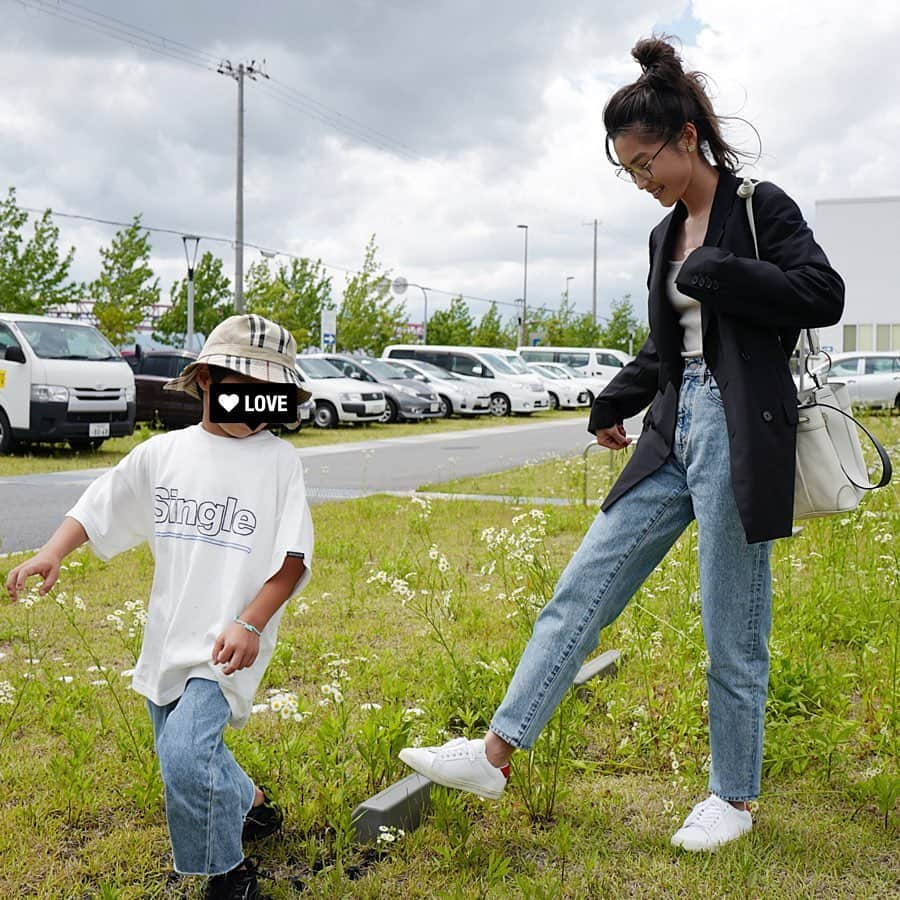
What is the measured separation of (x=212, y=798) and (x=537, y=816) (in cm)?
110

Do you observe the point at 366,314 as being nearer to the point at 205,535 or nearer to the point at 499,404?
the point at 499,404

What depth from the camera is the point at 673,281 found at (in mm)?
2939

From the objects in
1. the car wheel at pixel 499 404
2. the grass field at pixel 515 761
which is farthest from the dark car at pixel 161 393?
the grass field at pixel 515 761

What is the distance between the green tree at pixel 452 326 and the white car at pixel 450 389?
3142cm

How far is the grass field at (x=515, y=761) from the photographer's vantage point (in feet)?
9.21

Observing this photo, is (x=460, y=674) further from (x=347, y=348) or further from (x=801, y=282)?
(x=347, y=348)

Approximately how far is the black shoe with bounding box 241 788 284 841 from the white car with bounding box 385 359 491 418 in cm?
2610

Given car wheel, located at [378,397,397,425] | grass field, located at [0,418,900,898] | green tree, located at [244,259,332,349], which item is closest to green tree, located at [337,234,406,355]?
green tree, located at [244,259,332,349]

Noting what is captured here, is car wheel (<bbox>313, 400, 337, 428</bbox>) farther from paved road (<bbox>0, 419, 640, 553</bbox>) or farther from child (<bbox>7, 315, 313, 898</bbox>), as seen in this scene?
child (<bbox>7, 315, 313, 898</bbox>)

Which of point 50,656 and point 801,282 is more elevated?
point 801,282

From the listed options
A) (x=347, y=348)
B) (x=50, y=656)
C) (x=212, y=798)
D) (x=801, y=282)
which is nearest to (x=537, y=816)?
(x=212, y=798)

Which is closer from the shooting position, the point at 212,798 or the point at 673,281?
the point at 212,798

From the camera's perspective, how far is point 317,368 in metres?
24.7

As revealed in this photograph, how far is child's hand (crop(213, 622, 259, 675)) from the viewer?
2.38 metres
